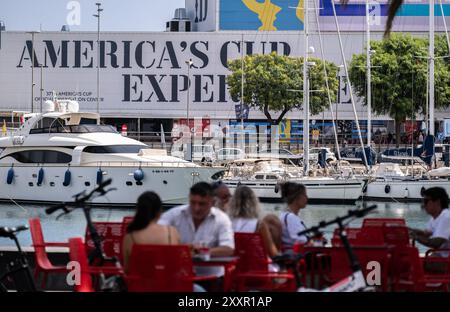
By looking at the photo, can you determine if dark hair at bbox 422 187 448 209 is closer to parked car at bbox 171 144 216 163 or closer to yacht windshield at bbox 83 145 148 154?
yacht windshield at bbox 83 145 148 154

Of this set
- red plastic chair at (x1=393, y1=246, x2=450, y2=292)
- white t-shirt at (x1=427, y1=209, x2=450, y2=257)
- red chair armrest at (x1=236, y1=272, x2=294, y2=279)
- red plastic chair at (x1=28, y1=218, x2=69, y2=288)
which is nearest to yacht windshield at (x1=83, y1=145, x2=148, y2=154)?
red plastic chair at (x1=28, y1=218, x2=69, y2=288)

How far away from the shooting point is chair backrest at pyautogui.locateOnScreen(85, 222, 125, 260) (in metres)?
13.4

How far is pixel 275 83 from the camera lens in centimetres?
8275

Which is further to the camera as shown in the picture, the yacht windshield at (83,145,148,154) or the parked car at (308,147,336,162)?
the parked car at (308,147,336,162)

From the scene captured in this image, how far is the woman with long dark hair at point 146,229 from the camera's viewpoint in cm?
1017

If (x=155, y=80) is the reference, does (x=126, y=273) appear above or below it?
below

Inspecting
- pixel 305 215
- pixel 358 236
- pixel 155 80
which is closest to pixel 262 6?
pixel 155 80

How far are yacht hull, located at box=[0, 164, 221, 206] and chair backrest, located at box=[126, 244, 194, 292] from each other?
35471 mm

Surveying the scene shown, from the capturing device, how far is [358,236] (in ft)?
45.5

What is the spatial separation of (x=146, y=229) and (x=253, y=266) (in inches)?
70.7

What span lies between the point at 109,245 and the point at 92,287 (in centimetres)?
159

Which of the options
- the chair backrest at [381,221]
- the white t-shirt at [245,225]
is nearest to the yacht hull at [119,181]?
the chair backrest at [381,221]
